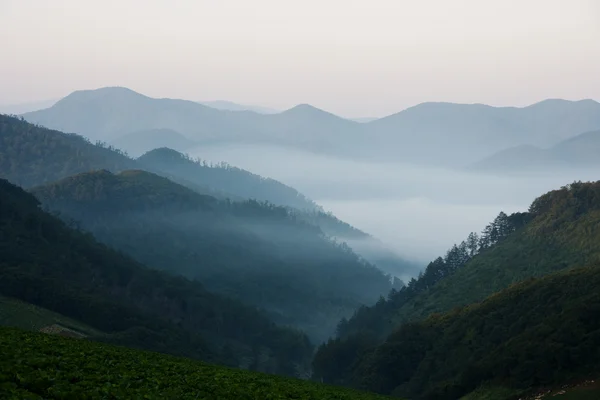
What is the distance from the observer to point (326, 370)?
407 ft

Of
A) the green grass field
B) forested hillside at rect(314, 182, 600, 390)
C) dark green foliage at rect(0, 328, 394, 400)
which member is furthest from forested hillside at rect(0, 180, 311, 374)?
dark green foliage at rect(0, 328, 394, 400)

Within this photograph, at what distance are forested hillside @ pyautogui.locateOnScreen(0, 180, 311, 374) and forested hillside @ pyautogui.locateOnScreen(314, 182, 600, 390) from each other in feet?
76.6

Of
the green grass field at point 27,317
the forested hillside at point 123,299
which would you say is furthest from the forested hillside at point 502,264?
the green grass field at point 27,317

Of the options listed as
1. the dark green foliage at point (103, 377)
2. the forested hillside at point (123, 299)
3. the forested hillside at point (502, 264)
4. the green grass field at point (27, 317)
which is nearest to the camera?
the dark green foliage at point (103, 377)

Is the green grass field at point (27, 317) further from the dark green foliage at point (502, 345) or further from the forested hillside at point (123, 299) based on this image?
the dark green foliage at point (502, 345)

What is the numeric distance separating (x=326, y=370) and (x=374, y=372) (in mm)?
26966

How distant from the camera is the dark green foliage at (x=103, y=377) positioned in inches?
941

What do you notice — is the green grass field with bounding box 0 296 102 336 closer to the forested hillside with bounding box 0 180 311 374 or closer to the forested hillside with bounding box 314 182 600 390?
the forested hillside with bounding box 0 180 311 374

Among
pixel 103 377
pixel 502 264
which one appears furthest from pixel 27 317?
pixel 502 264

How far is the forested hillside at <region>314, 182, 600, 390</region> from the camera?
123938 mm

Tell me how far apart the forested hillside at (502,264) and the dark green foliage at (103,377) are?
80.0 m

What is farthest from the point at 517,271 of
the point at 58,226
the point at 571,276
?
the point at 58,226

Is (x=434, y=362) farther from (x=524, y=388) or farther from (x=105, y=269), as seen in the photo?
(x=105, y=269)

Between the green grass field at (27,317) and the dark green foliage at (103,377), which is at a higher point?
the dark green foliage at (103,377)
